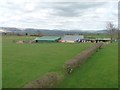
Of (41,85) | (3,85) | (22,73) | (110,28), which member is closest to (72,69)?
(22,73)

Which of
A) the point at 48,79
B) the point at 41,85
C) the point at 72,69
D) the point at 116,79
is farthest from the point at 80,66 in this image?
the point at 41,85

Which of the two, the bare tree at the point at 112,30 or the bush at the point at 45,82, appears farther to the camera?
the bare tree at the point at 112,30

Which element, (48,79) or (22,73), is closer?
(48,79)

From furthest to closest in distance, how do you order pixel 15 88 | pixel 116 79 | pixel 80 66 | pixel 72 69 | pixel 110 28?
pixel 110 28
pixel 80 66
pixel 72 69
pixel 116 79
pixel 15 88

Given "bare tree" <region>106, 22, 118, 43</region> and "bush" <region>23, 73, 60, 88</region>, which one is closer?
"bush" <region>23, 73, 60, 88</region>

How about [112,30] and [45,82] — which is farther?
[112,30]

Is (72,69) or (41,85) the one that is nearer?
(41,85)

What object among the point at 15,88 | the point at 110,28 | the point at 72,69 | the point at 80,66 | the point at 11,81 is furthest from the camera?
the point at 110,28

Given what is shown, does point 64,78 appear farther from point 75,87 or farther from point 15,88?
point 15,88

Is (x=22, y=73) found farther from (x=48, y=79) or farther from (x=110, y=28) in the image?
(x=110, y=28)
